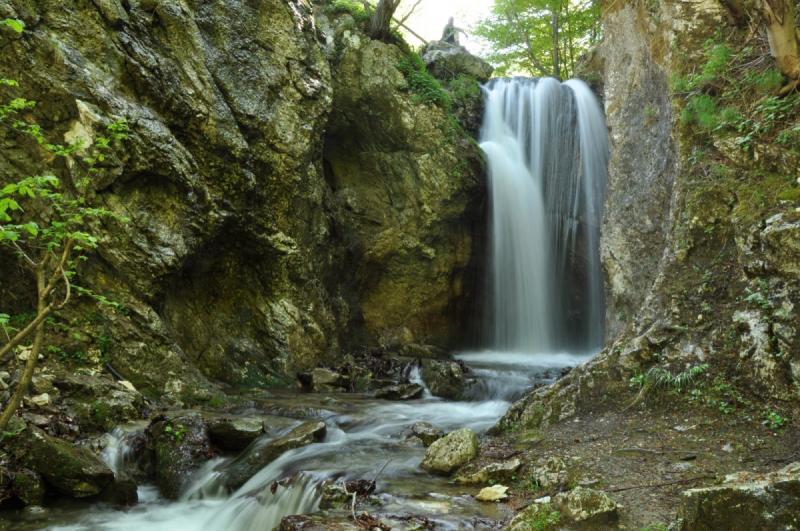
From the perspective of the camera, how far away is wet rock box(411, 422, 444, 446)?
21.3ft

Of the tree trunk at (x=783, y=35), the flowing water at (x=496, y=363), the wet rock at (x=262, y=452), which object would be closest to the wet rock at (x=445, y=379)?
the flowing water at (x=496, y=363)

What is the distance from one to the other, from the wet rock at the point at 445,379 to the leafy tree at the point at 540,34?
52.0 feet

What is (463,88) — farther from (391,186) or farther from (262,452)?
(262,452)

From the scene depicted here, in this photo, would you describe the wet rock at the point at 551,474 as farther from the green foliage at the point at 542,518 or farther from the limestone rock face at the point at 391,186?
the limestone rock face at the point at 391,186

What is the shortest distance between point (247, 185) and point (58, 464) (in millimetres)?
6430

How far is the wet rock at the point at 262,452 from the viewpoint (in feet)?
18.8

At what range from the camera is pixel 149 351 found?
8.09 m

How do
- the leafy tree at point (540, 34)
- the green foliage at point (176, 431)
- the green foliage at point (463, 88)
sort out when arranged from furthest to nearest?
1. the leafy tree at point (540, 34)
2. the green foliage at point (463, 88)
3. the green foliage at point (176, 431)

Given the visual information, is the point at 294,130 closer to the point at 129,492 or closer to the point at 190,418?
the point at 190,418

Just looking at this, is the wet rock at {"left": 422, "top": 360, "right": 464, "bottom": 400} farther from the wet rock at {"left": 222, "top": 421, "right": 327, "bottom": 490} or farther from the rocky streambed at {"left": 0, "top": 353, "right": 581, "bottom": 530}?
the wet rock at {"left": 222, "top": 421, "right": 327, "bottom": 490}

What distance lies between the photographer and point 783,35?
18.1ft

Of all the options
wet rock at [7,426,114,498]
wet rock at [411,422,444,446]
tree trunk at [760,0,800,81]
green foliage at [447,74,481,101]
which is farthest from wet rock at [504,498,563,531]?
green foliage at [447,74,481,101]

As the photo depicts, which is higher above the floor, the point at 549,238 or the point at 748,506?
the point at 549,238

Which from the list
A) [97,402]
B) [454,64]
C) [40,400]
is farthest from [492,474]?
[454,64]
